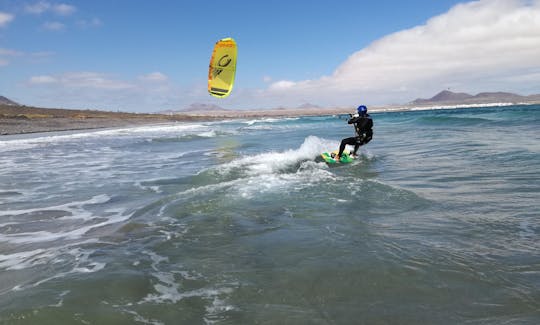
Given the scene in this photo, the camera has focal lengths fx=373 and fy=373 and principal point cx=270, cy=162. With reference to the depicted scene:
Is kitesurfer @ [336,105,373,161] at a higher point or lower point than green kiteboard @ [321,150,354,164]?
higher

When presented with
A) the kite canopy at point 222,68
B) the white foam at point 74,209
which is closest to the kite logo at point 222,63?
the kite canopy at point 222,68

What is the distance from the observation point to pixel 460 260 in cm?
421

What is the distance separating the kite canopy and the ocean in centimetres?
815

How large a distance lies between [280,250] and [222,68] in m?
13.8

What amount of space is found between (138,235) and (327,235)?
2.86 meters

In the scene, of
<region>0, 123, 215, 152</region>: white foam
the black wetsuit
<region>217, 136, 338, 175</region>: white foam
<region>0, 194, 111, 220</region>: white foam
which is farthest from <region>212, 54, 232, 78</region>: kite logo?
<region>0, 123, 215, 152</region>: white foam

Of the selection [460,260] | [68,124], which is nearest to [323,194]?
[460,260]

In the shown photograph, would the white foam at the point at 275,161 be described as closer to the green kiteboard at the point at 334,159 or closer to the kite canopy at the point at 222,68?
the green kiteboard at the point at 334,159

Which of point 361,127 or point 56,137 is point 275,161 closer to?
point 361,127

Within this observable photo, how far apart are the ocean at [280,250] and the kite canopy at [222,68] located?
321 inches

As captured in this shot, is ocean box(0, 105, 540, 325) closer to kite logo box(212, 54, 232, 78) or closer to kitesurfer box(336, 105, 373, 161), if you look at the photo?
kitesurfer box(336, 105, 373, 161)

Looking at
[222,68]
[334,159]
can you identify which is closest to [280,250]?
[334,159]

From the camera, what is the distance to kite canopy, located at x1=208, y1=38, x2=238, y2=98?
1684cm

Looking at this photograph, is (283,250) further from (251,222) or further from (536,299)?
(536,299)
